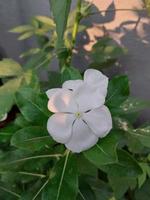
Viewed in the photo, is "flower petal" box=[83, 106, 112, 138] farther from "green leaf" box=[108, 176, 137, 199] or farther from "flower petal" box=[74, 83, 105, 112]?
"green leaf" box=[108, 176, 137, 199]

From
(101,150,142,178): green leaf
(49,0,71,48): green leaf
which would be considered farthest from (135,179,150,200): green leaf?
(49,0,71,48): green leaf

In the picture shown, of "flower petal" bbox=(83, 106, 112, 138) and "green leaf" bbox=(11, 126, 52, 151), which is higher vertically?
"flower petal" bbox=(83, 106, 112, 138)

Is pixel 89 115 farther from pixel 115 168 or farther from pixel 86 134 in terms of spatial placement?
pixel 115 168

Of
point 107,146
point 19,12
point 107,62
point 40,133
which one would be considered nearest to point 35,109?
point 40,133

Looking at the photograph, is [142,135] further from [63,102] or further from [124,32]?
[124,32]

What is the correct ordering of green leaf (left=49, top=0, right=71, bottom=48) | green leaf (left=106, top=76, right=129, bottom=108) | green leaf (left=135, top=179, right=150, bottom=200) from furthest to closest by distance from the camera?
green leaf (left=135, top=179, right=150, bottom=200)
green leaf (left=106, top=76, right=129, bottom=108)
green leaf (left=49, top=0, right=71, bottom=48)

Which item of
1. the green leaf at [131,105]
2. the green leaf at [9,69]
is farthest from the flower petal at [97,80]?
the green leaf at [9,69]

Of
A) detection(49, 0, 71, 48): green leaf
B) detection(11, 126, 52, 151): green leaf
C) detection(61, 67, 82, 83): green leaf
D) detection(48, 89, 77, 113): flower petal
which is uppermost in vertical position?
detection(49, 0, 71, 48): green leaf
